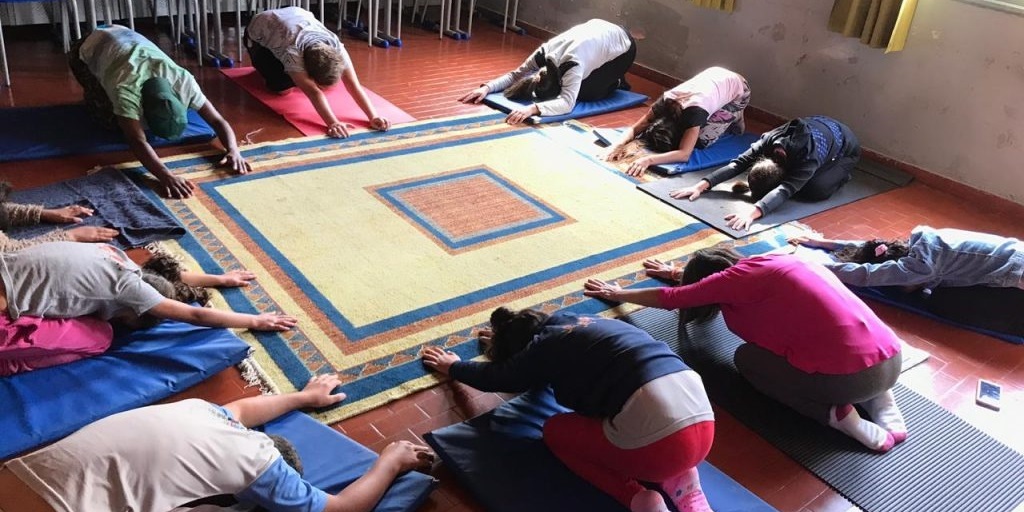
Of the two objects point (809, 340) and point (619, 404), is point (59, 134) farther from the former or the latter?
point (809, 340)

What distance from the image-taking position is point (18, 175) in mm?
3568

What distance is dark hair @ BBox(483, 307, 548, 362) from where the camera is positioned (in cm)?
242

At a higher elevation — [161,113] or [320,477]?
[161,113]

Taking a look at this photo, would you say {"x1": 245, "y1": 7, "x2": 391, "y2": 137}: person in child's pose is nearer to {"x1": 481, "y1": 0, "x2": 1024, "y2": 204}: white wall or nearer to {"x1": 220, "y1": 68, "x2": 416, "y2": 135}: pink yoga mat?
{"x1": 220, "y1": 68, "x2": 416, "y2": 135}: pink yoga mat

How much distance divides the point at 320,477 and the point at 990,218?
4169 millimetres

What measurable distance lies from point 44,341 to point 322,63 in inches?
95.5

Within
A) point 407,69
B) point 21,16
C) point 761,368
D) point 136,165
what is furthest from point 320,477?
point 21,16

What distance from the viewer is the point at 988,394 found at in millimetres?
2955

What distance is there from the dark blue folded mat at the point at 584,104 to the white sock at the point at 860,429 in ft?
9.58

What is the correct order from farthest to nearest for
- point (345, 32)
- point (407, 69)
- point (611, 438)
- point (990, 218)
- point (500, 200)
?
point (345, 32)
point (407, 69)
point (990, 218)
point (500, 200)
point (611, 438)

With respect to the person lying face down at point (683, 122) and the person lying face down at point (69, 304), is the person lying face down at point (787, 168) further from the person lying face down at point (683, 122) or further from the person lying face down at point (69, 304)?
the person lying face down at point (69, 304)

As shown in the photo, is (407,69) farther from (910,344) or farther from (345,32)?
(910,344)

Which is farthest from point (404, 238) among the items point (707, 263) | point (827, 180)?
point (827, 180)

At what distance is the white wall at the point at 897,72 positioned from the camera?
450 centimetres
